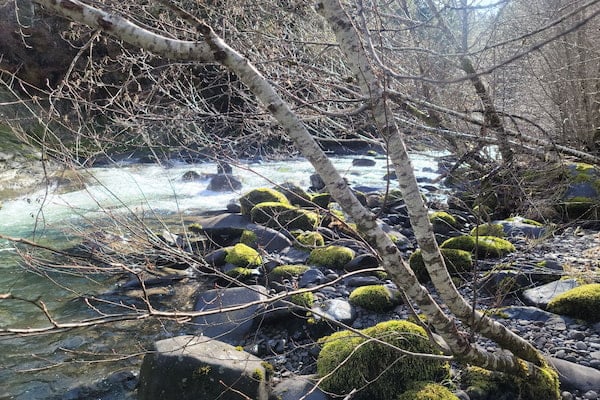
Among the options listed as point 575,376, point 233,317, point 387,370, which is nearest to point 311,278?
point 233,317

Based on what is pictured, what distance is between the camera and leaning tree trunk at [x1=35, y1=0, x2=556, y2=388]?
2.29 m

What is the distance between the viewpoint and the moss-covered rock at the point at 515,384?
3779 millimetres

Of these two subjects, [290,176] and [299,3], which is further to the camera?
[290,176]

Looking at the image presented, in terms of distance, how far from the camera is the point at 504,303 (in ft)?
18.9

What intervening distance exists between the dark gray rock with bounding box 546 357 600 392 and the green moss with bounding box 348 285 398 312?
217 cm

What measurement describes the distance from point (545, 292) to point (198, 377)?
392cm

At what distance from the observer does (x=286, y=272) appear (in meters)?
7.36

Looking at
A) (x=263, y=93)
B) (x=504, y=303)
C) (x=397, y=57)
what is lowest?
(x=504, y=303)

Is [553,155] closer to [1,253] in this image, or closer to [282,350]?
[282,350]

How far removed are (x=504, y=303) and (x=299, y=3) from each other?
4078 mm

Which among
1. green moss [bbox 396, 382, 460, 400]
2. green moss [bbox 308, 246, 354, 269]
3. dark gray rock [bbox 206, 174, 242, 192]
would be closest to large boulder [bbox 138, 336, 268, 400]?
green moss [bbox 396, 382, 460, 400]

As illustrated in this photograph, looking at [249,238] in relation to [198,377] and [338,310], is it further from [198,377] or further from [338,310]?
[198,377]

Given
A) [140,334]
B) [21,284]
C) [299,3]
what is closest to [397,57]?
[299,3]

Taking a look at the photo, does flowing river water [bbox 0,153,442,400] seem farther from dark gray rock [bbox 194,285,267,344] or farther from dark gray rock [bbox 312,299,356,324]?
dark gray rock [bbox 312,299,356,324]
